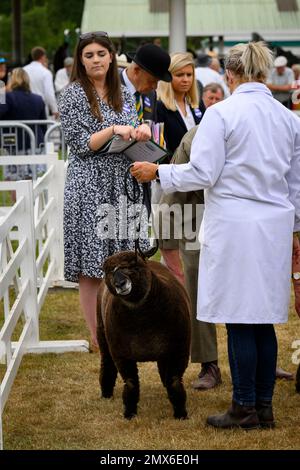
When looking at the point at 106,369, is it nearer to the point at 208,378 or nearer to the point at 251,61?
the point at 208,378

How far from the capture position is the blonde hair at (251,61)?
530 cm

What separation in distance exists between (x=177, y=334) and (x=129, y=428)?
60 centimetres

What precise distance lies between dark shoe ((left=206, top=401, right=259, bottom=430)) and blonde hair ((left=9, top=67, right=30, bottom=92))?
1109 centimetres

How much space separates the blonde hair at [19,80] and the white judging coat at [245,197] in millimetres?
11053

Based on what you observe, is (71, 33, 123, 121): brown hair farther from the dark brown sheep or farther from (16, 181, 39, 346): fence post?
the dark brown sheep

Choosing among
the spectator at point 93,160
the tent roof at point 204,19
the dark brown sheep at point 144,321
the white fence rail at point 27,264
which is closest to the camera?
the dark brown sheep at point 144,321

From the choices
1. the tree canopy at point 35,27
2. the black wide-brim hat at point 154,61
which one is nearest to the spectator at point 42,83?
the black wide-brim hat at point 154,61

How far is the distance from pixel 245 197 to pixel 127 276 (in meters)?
0.73

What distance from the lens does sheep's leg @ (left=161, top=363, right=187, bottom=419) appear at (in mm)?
5840

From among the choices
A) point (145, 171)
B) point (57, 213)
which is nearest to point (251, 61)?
point (145, 171)

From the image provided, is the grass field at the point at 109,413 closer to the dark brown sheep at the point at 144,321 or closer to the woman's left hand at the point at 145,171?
the dark brown sheep at the point at 144,321

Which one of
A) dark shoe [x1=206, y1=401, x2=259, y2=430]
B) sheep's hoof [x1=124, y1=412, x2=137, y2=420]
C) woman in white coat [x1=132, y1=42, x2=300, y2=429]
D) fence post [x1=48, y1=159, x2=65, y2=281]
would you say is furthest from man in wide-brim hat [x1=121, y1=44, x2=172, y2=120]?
fence post [x1=48, y1=159, x2=65, y2=281]

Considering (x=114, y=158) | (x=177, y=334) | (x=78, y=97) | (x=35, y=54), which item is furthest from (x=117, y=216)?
(x=35, y=54)

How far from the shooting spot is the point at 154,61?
6.71 meters
